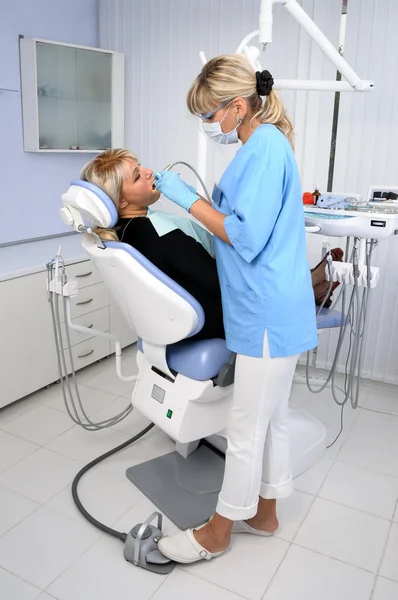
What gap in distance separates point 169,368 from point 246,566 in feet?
2.04

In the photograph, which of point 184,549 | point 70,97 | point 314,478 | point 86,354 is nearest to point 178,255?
point 184,549

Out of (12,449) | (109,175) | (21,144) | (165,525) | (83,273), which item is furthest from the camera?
(21,144)

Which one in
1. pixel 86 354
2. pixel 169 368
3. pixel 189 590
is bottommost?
pixel 189 590

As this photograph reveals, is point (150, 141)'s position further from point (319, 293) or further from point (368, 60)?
point (319, 293)

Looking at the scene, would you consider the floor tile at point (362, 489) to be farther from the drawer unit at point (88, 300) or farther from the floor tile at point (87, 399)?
the drawer unit at point (88, 300)

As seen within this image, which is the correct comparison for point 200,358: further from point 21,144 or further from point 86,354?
point 21,144

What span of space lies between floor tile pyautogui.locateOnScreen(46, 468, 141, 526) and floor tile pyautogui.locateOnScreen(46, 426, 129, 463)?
14 centimetres

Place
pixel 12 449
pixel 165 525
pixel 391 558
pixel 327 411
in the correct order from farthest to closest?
pixel 327 411
pixel 12 449
pixel 165 525
pixel 391 558

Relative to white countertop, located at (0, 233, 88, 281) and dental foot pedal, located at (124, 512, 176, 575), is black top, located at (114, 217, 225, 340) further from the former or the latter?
white countertop, located at (0, 233, 88, 281)

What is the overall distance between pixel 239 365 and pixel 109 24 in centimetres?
250

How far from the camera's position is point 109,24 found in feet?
10.2

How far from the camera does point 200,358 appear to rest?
1549mm

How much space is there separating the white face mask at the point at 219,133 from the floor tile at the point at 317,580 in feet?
4.04

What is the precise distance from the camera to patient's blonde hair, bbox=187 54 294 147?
131cm
